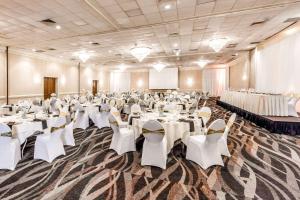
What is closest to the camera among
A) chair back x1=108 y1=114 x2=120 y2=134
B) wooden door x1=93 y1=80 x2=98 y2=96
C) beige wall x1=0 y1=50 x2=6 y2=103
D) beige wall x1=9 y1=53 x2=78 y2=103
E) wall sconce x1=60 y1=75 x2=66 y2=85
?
chair back x1=108 y1=114 x2=120 y2=134

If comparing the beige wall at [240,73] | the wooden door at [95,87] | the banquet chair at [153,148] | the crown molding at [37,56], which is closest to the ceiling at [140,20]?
the crown molding at [37,56]

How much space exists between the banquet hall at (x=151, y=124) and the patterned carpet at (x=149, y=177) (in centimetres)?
2

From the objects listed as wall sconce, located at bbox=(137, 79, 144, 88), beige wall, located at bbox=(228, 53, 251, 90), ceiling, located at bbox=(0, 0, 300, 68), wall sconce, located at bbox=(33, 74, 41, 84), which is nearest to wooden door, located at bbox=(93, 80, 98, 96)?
wall sconce, located at bbox=(137, 79, 144, 88)

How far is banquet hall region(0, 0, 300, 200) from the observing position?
9.50 feet

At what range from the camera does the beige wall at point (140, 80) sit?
70.6ft

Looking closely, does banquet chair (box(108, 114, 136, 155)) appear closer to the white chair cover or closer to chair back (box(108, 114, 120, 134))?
chair back (box(108, 114, 120, 134))

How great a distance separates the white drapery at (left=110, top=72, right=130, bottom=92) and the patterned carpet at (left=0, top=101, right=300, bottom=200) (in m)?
17.7

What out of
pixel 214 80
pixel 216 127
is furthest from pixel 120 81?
pixel 216 127

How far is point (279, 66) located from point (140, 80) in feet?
50.3

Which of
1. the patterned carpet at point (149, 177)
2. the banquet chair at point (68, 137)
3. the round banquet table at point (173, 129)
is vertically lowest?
the patterned carpet at point (149, 177)

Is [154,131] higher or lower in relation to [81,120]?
higher

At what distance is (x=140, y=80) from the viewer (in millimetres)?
21734

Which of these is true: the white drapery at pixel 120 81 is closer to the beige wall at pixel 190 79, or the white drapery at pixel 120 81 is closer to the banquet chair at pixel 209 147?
the beige wall at pixel 190 79

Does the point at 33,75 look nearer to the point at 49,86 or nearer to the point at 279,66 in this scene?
the point at 49,86
